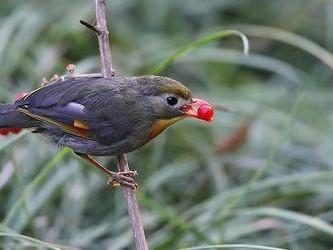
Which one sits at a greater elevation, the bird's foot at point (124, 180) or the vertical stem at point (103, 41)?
the vertical stem at point (103, 41)

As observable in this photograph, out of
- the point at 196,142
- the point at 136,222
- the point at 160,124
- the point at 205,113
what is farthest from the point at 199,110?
the point at 196,142

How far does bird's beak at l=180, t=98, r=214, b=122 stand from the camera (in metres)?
3.38

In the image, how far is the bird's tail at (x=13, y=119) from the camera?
141 inches

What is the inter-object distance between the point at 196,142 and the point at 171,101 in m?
2.07

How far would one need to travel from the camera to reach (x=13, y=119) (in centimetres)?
Answer: 357

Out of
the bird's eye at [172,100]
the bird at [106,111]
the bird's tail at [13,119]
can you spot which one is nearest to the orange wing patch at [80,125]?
the bird at [106,111]

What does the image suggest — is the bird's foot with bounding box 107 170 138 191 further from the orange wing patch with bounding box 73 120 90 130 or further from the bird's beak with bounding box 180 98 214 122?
the bird's beak with bounding box 180 98 214 122

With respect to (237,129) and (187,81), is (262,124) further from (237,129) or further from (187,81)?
(187,81)

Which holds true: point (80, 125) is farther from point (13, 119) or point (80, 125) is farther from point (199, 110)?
point (199, 110)

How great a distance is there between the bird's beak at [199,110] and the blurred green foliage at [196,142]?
620 mm

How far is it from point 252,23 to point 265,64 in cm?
138

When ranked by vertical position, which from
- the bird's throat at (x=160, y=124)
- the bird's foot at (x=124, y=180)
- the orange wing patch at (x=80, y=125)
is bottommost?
the bird's foot at (x=124, y=180)

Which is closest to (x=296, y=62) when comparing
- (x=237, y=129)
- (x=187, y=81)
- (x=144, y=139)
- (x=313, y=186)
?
(x=187, y=81)

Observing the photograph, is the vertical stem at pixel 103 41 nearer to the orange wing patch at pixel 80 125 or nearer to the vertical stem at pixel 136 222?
the orange wing patch at pixel 80 125
